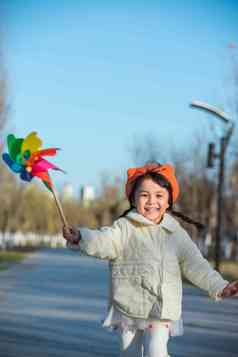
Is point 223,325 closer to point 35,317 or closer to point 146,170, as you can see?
point 35,317

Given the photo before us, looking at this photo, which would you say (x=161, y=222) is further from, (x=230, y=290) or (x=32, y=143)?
(x=32, y=143)

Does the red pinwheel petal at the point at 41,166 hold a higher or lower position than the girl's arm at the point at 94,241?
higher

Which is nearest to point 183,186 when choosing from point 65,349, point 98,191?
point 98,191

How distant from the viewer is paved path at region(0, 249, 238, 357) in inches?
322

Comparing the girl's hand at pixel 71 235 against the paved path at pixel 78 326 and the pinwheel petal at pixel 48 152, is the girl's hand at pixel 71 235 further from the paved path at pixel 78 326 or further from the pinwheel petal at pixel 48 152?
the paved path at pixel 78 326

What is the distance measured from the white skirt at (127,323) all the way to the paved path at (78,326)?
2720 millimetres

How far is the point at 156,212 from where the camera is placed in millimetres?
5082

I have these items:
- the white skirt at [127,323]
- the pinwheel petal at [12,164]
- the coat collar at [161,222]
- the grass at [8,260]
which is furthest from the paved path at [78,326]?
the grass at [8,260]


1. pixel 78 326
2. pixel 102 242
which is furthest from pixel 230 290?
pixel 78 326

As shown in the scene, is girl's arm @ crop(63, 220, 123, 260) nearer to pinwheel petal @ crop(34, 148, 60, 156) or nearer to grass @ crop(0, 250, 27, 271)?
pinwheel petal @ crop(34, 148, 60, 156)

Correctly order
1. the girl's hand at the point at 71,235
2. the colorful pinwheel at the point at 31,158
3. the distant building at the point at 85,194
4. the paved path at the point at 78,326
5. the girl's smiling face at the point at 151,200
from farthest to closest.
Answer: the distant building at the point at 85,194, the paved path at the point at 78,326, the girl's smiling face at the point at 151,200, the colorful pinwheel at the point at 31,158, the girl's hand at the point at 71,235

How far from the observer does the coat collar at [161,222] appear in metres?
5.01

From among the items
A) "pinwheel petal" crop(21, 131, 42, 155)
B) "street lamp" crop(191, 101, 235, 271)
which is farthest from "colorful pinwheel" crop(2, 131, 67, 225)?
"street lamp" crop(191, 101, 235, 271)

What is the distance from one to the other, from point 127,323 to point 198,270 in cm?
50
